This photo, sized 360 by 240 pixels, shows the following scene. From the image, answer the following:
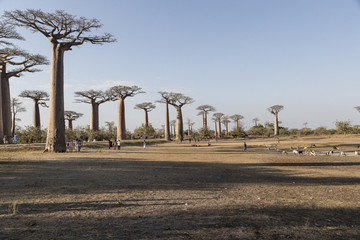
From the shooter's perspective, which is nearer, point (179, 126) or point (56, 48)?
point (56, 48)

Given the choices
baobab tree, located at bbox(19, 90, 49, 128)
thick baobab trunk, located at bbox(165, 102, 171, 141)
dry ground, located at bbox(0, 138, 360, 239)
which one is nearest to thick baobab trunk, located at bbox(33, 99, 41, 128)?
baobab tree, located at bbox(19, 90, 49, 128)

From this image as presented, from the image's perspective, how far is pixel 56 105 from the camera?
17391mm

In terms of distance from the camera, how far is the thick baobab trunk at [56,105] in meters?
17.2

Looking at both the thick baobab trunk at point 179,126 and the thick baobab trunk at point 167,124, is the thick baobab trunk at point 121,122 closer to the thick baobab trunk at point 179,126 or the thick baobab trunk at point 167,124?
the thick baobab trunk at point 167,124

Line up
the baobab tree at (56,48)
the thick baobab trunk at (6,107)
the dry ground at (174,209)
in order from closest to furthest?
1. the dry ground at (174,209)
2. the baobab tree at (56,48)
3. the thick baobab trunk at (6,107)

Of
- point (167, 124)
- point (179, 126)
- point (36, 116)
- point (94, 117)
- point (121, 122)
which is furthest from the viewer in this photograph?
point (167, 124)

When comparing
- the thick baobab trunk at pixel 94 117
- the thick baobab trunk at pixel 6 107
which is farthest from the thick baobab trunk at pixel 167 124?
the thick baobab trunk at pixel 6 107

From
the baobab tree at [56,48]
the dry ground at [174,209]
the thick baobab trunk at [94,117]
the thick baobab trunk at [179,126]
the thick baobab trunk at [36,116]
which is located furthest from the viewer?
the thick baobab trunk at [179,126]

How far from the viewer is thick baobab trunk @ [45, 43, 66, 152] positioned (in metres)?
17.2

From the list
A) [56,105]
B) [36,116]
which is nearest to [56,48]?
[56,105]

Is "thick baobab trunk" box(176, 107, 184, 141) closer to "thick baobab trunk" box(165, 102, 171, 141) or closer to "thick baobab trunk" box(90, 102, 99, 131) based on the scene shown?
"thick baobab trunk" box(165, 102, 171, 141)

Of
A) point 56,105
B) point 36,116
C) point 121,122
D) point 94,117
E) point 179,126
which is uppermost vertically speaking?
point 36,116

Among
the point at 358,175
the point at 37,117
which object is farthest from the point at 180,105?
the point at 358,175

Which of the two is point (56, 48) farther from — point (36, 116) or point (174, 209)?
point (36, 116)
